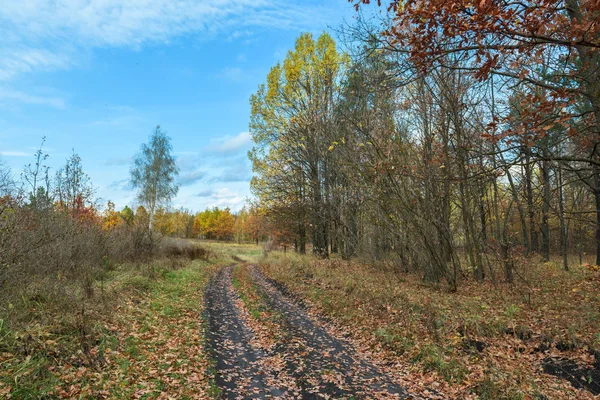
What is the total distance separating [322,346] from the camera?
770cm

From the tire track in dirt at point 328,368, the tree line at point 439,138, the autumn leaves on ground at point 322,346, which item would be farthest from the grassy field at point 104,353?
the tree line at point 439,138

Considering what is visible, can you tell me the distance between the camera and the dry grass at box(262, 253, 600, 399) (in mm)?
5691

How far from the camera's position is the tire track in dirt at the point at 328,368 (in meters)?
5.59

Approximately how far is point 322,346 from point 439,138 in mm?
8380

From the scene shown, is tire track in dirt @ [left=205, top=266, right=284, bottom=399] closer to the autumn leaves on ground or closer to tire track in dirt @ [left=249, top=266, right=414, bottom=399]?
the autumn leaves on ground

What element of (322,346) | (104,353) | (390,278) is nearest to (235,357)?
(322,346)

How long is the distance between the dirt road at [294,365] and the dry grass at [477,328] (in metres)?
0.71

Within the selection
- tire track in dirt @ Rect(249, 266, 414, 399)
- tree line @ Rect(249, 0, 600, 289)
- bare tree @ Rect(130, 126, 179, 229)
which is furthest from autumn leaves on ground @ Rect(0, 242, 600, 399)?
bare tree @ Rect(130, 126, 179, 229)

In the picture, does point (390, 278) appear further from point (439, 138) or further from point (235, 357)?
point (235, 357)

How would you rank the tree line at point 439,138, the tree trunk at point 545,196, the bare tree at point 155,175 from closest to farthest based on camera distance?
the tree line at point 439,138
the tree trunk at point 545,196
the bare tree at point 155,175

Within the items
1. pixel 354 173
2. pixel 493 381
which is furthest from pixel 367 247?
pixel 493 381

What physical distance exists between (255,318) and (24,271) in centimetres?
560

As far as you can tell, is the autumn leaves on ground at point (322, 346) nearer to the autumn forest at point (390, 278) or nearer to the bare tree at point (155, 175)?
the autumn forest at point (390, 278)

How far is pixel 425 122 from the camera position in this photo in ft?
40.6
